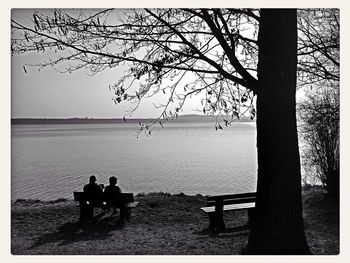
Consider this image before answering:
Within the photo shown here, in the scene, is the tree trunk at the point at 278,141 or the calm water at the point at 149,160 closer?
the tree trunk at the point at 278,141

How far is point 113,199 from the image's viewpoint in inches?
308

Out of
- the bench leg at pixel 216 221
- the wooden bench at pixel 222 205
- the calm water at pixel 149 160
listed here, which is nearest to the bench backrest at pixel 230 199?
the wooden bench at pixel 222 205

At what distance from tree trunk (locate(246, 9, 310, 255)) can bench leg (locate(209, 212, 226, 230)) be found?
1.52 meters

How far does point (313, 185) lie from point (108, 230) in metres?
3.78

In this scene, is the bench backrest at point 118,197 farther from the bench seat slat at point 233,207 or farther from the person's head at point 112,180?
the bench seat slat at point 233,207

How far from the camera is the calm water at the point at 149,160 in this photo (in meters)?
7.61

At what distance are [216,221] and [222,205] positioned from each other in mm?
306

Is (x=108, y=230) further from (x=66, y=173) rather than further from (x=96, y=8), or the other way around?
(x=96, y=8)

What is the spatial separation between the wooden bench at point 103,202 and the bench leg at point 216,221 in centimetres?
143

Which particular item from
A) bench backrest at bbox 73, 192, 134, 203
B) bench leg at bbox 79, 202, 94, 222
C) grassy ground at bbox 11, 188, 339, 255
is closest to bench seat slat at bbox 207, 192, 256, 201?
grassy ground at bbox 11, 188, 339, 255

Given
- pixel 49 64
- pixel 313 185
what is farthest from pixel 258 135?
pixel 49 64

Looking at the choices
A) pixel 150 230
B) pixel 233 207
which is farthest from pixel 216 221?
pixel 150 230

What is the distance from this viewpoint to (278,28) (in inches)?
232

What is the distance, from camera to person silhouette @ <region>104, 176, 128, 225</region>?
25.3 feet
